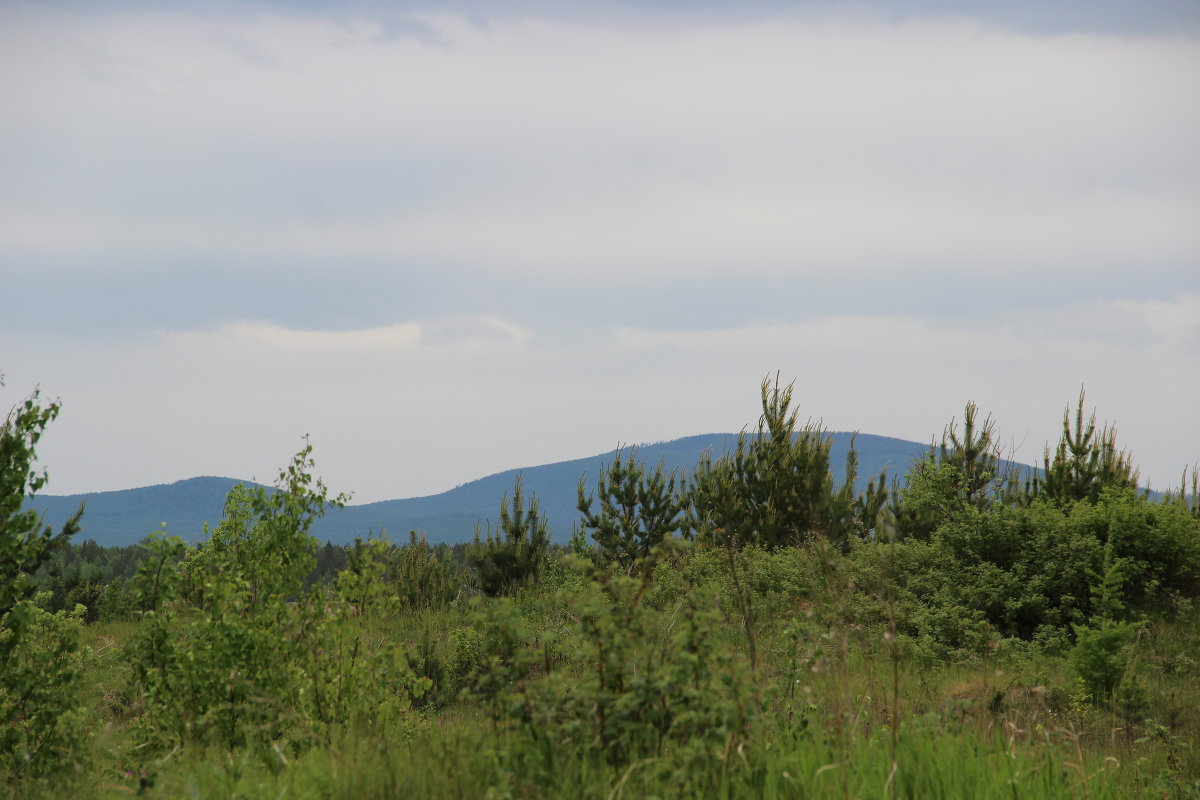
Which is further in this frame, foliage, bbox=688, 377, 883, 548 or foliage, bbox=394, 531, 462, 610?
foliage, bbox=394, 531, 462, 610

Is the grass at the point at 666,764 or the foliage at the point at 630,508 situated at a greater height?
the foliage at the point at 630,508

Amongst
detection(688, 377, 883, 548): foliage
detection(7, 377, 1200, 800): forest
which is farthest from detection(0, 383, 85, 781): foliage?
detection(688, 377, 883, 548): foliage

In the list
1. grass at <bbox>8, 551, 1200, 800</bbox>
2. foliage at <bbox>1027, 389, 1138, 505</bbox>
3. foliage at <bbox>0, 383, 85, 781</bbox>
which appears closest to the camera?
grass at <bbox>8, 551, 1200, 800</bbox>

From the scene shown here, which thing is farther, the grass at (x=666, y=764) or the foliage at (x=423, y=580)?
the foliage at (x=423, y=580)

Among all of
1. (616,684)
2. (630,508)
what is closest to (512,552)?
(630,508)

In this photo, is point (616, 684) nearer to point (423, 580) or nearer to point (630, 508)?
point (630, 508)

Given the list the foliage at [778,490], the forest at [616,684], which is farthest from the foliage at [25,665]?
the foliage at [778,490]

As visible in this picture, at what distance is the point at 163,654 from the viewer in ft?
21.0

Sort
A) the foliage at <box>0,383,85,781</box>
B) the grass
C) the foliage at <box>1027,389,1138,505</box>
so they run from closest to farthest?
the grass, the foliage at <box>0,383,85,781</box>, the foliage at <box>1027,389,1138,505</box>

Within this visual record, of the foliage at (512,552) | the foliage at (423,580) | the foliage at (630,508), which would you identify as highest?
the foliage at (630,508)

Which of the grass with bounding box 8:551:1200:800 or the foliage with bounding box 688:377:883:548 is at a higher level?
the foliage with bounding box 688:377:883:548

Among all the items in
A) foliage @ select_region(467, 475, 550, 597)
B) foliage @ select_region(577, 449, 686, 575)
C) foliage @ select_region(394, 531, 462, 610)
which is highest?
foliage @ select_region(577, 449, 686, 575)

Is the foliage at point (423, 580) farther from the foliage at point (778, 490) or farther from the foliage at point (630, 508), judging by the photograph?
the foliage at point (778, 490)

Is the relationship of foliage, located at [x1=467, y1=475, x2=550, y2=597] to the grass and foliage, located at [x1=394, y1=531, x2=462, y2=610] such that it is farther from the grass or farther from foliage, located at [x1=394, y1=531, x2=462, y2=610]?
the grass
